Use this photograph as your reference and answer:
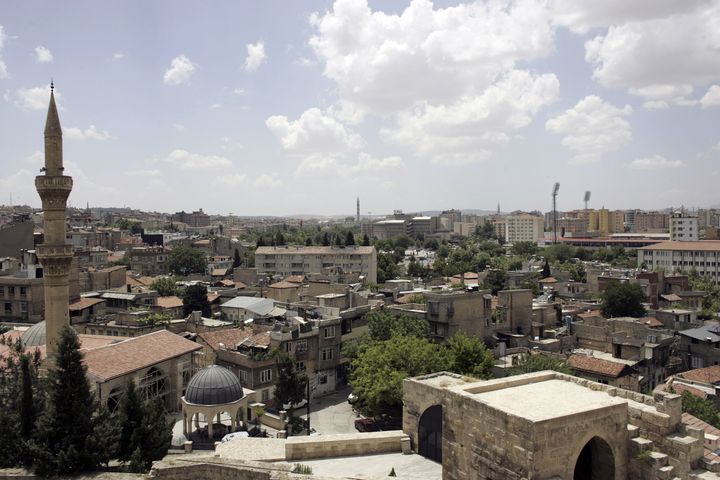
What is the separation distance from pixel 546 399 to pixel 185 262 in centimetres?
7151

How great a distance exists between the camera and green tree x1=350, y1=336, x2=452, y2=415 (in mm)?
25953

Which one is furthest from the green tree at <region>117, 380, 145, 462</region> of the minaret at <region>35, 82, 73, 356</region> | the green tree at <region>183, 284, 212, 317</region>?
the green tree at <region>183, 284, 212, 317</region>

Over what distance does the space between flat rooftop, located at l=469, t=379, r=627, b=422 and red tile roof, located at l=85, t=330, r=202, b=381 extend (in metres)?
15.3

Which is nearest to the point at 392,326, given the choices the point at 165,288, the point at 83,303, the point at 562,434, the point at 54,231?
the point at 54,231

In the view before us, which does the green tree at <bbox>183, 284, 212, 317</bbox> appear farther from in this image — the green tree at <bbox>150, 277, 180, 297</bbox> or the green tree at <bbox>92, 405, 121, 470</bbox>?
the green tree at <bbox>92, 405, 121, 470</bbox>

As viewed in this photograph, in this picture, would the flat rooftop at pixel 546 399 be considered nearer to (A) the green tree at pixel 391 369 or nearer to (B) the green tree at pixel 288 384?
(A) the green tree at pixel 391 369

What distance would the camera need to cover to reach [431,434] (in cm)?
1797

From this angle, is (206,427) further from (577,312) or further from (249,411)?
(577,312)

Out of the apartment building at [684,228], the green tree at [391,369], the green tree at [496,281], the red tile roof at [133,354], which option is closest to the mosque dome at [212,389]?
the red tile roof at [133,354]

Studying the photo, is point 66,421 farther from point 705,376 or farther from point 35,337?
point 705,376

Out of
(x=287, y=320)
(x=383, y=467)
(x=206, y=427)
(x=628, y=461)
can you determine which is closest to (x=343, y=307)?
(x=287, y=320)

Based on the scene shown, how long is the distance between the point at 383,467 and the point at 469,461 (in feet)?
10.6

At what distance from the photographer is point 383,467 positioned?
16891 millimetres

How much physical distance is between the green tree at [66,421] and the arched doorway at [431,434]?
906 centimetres
